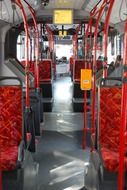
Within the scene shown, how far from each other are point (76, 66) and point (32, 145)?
5.75 meters

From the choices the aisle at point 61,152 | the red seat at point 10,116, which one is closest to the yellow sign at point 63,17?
the aisle at point 61,152

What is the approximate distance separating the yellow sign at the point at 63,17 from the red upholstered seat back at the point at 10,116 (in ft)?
11.5

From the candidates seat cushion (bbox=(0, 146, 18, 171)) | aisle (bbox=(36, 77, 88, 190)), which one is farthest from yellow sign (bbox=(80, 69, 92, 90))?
seat cushion (bbox=(0, 146, 18, 171))

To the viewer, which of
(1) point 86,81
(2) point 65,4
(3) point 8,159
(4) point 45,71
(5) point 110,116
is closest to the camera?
(3) point 8,159

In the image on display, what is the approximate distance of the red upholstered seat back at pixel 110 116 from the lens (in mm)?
4281

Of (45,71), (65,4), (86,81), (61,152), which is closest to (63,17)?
(65,4)

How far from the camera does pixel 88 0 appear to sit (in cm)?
691

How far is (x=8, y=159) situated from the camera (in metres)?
3.81

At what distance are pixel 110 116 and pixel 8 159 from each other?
1.23 metres

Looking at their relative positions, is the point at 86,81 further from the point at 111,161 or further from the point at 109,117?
the point at 111,161

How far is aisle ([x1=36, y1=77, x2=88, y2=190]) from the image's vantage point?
510cm

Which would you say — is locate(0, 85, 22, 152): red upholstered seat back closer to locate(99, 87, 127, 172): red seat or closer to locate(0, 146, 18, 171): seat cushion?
locate(0, 146, 18, 171): seat cushion

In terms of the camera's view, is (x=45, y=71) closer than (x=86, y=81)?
No

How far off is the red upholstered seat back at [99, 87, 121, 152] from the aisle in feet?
3.05
